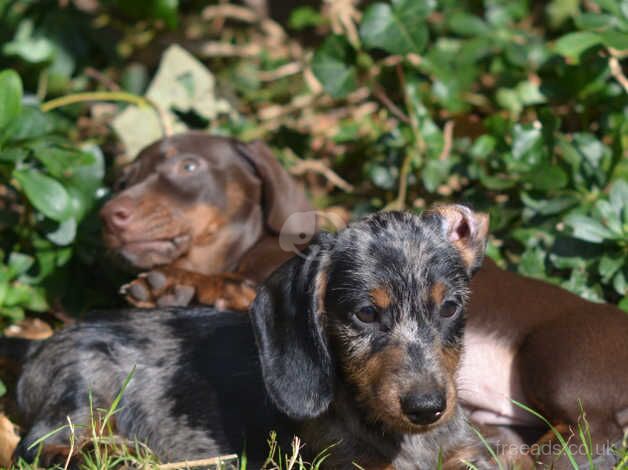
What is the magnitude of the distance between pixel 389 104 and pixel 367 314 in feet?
9.78

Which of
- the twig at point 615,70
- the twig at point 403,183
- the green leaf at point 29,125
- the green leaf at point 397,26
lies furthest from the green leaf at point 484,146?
the green leaf at point 29,125

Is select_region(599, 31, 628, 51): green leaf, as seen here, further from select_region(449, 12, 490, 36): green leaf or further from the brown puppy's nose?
the brown puppy's nose

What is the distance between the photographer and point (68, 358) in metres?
4.10

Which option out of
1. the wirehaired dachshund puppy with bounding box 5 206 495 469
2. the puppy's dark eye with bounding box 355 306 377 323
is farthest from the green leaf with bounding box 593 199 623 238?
the puppy's dark eye with bounding box 355 306 377 323

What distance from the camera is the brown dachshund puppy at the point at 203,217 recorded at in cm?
491

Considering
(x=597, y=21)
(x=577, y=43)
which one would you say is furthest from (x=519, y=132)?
(x=597, y=21)

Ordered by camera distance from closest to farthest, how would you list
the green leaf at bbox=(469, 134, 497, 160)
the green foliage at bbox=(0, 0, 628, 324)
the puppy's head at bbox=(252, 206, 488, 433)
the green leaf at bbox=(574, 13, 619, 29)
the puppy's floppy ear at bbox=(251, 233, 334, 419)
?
1. the puppy's head at bbox=(252, 206, 488, 433)
2. the puppy's floppy ear at bbox=(251, 233, 334, 419)
3. the green foliage at bbox=(0, 0, 628, 324)
4. the green leaf at bbox=(574, 13, 619, 29)
5. the green leaf at bbox=(469, 134, 497, 160)

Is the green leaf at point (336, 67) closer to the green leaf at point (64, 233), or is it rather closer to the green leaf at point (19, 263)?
the green leaf at point (64, 233)

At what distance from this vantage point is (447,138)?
6.19m

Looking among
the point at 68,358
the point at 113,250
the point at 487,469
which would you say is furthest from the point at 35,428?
the point at 487,469

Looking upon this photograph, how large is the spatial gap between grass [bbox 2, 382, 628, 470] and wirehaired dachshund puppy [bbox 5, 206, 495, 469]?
0.22ft

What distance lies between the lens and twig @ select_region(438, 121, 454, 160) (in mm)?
6015

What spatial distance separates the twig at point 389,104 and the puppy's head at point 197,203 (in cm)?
90

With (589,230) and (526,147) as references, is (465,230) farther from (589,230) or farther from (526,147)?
(526,147)
